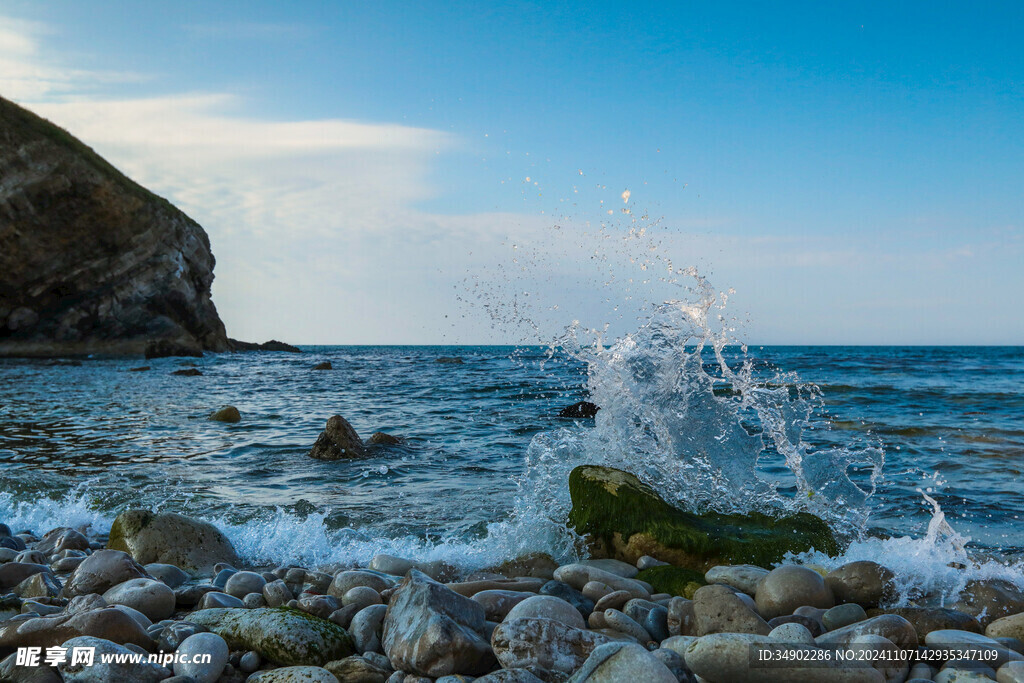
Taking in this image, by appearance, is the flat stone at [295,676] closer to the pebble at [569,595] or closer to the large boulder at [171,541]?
the pebble at [569,595]

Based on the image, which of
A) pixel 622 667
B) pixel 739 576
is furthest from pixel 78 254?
pixel 622 667

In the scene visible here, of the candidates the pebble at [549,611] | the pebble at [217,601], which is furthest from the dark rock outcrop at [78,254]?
the pebble at [549,611]

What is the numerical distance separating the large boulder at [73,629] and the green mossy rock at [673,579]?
295cm

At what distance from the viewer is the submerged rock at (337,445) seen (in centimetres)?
877

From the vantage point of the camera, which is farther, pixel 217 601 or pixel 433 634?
pixel 217 601

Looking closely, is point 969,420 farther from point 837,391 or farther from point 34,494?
point 34,494

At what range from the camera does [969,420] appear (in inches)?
483

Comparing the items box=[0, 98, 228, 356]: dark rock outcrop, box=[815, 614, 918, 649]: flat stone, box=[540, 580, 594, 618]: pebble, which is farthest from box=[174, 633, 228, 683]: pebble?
box=[0, 98, 228, 356]: dark rock outcrop

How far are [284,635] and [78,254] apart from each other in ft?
145

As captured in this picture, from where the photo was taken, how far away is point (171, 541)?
4.91 meters

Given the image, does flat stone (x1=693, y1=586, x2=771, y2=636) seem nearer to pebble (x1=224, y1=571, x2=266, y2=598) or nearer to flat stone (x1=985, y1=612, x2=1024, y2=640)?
flat stone (x1=985, y1=612, x2=1024, y2=640)

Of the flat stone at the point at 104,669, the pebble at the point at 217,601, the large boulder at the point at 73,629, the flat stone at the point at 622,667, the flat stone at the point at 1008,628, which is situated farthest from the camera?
the pebble at the point at 217,601

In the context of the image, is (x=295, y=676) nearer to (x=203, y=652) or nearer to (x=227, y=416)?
(x=203, y=652)

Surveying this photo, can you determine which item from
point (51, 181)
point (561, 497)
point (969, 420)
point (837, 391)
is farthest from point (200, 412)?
point (51, 181)
